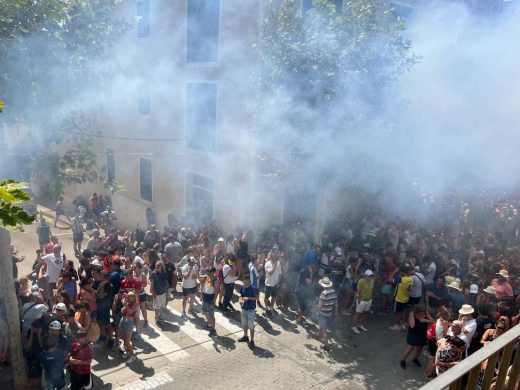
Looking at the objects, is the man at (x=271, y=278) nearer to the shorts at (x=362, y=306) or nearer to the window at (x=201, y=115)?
the shorts at (x=362, y=306)

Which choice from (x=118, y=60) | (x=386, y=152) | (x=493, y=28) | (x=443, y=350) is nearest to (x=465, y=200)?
(x=386, y=152)

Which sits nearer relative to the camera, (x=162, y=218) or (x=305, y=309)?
(x=305, y=309)

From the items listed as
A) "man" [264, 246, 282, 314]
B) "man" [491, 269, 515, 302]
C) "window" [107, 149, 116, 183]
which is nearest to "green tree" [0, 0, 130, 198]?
"man" [264, 246, 282, 314]

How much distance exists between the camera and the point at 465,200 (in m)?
12.0

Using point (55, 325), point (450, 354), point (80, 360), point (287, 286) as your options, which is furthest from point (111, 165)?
point (450, 354)

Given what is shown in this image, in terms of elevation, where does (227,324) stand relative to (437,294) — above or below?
below

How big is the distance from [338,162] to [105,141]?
947 cm

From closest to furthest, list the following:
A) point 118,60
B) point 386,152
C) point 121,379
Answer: point 121,379
point 118,60
point 386,152

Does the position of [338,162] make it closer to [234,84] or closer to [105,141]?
[234,84]

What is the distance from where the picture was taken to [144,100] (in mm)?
13320

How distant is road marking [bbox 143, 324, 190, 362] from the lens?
6574 mm

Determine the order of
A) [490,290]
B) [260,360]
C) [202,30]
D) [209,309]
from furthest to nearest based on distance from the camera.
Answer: [202,30] → [209,309] → [490,290] → [260,360]

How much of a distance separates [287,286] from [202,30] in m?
6.80

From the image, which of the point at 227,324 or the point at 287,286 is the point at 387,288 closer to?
the point at 287,286
